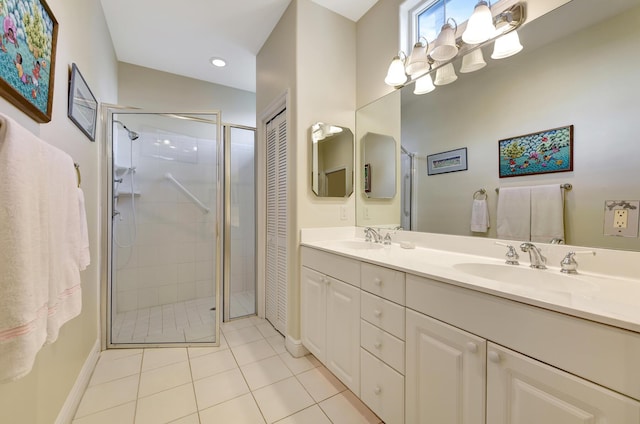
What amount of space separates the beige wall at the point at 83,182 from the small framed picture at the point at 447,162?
6.13ft

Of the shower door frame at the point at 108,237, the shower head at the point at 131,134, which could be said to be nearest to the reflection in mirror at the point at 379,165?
the shower door frame at the point at 108,237

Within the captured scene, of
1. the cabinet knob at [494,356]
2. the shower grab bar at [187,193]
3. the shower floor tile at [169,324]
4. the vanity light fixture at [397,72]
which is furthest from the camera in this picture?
the shower grab bar at [187,193]

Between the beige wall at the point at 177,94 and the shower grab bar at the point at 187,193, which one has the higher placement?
the beige wall at the point at 177,94

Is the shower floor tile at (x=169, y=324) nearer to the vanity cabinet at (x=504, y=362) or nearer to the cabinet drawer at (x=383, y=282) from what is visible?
the cabinet drawer at (x=383, y=282)

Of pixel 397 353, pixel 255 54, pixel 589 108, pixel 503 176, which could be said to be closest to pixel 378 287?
pixel 397 353

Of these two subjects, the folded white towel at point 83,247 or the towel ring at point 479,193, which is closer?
the folded white towel at point 83,247

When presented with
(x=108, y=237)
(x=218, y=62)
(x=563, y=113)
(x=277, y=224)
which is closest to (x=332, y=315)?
(x=277, y=224)

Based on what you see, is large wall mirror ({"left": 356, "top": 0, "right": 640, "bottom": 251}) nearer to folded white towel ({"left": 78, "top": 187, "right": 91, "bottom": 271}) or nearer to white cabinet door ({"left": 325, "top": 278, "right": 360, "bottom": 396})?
white cabinet door ({"left": 325, "top": 278, "right": 360, "bottom": 396})

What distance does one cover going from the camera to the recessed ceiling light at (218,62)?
2621 mm

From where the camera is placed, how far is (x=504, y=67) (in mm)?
1227

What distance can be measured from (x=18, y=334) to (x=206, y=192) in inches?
78.8

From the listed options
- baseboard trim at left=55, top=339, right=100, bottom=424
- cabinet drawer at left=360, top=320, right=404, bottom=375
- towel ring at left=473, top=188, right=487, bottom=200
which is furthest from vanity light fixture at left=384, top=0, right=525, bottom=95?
baseboard trim at left=55, top=339, right=100, bottom=424

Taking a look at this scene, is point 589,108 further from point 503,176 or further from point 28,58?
point 28,58

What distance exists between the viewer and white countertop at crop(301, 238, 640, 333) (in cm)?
60
